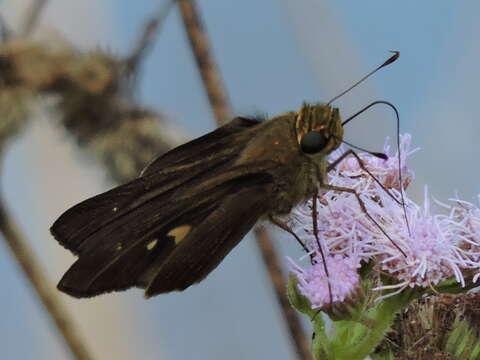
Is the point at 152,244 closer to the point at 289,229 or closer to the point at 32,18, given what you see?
the point at 289,229

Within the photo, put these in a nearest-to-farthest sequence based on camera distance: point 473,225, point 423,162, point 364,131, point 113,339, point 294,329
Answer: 1. point 473,225
2. point 294,329
3. point 364,131
4. point 423,162
5. point 113,339

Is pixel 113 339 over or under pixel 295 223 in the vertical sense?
under

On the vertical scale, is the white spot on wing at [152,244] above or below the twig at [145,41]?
below

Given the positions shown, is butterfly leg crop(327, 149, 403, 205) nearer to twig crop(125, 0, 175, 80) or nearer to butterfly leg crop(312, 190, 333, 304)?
butterfly leg crop(312, 190, 333, 304)

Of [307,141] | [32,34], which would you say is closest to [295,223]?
[307,141]

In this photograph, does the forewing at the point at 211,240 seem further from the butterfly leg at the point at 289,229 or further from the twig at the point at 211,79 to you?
the twig at the point at 211,79

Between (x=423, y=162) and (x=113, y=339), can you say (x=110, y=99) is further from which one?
(x=113, y=339)

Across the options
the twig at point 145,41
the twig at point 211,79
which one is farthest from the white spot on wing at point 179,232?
the twig at point 145,41
